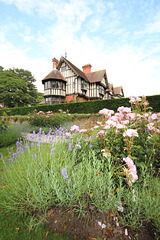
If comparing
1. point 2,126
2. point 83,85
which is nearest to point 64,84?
point 83,85

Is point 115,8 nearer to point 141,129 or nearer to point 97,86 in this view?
point 141,129

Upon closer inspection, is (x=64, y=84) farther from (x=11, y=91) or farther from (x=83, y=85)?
(x=11, y=91)

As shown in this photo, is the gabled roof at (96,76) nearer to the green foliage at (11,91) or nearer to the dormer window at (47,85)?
the dormer window at (47,85)

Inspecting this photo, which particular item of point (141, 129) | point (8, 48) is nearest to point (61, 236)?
point (141, 129)

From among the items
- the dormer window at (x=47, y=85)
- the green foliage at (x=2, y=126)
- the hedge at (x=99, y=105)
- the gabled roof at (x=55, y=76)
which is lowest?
the green foliage at (x=2, y=126)

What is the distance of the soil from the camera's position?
110cm

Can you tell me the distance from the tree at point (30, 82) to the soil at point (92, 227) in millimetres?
34897

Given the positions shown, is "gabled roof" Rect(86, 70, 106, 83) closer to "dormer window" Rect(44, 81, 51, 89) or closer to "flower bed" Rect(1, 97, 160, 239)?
"dormer window" Rect(44, 81, 51, 89)

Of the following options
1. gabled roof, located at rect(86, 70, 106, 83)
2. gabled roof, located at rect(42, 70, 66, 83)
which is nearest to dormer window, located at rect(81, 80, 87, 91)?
gabled roof, located at rect(86, 70, 106, 83)

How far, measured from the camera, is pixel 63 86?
18422mm

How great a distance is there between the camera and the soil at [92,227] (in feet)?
3.60

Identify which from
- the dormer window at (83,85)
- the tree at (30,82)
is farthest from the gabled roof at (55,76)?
the tree at (30,82)

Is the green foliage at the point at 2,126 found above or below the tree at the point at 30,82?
below

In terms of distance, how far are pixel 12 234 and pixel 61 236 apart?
53 centimetres
